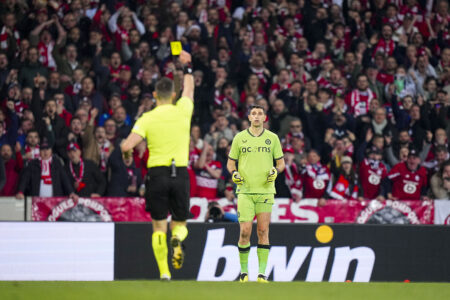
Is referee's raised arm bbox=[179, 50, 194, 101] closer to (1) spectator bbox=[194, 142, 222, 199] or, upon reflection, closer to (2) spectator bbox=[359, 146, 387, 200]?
(1) spectator bbox=[194, 142, 222, 199]

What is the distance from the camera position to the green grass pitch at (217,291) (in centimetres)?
786

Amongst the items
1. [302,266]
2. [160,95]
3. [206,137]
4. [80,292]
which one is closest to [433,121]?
[206,137]

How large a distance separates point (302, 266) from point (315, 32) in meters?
8.51

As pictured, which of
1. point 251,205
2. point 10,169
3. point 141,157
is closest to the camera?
point 251,205

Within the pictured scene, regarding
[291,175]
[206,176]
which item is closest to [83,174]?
[206,176]

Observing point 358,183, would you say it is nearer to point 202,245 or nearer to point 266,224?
point 202,245

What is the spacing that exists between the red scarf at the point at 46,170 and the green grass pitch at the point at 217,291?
251 inches

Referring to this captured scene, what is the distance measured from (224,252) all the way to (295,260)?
1.09 m

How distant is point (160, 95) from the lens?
370 inches

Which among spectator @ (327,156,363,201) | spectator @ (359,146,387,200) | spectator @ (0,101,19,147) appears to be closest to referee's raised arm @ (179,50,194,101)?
spectator @ (327,156,363,201)

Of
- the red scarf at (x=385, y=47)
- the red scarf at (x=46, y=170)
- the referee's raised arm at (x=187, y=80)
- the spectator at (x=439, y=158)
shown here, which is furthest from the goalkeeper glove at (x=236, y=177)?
the red scarf at (x=385, y=47)

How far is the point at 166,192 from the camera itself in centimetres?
935

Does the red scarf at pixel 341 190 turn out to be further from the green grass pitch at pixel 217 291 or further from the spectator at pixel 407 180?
the green grass pitch at pixel 217 291

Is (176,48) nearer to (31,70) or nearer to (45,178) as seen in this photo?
(45,178)
